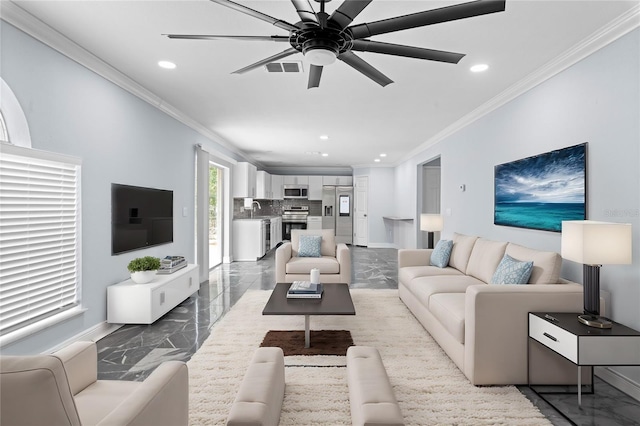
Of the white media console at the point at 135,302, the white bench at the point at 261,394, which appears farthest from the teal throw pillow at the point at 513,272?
the white media console at the point at 135,302

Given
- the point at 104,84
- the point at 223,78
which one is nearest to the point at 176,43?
the point at 223,78

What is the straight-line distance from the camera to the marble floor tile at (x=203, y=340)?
7.07 ft

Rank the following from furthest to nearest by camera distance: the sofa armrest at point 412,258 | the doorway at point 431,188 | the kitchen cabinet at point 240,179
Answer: the doorway at point 431,188, the kitchen cabinet at point 240,179, the sofa armrest at point 412,258

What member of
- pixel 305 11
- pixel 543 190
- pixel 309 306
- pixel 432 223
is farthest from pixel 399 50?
pixel 432 223

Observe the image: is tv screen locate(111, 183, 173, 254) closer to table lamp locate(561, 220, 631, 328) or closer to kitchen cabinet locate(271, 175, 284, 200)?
table lamp locate(561, 220, 631, 328)

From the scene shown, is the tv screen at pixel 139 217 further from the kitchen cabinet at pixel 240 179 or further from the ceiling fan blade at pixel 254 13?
the kitchen cabinet at pixel 240 179

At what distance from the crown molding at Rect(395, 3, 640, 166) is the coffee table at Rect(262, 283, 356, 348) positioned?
9.47ft

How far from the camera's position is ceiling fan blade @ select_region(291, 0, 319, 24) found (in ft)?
5.28

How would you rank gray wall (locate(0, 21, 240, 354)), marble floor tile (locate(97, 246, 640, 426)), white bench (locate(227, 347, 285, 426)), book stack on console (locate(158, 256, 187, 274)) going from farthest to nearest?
book stack on console (locate(158, 256, 187, 274)), gray wall (locate(0, 21, 240, 354)), marble floor tile (locate(97, 246, 640, 426)), white bench (locate(227, 347, 285, 426))

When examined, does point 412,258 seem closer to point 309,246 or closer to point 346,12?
point 309,246

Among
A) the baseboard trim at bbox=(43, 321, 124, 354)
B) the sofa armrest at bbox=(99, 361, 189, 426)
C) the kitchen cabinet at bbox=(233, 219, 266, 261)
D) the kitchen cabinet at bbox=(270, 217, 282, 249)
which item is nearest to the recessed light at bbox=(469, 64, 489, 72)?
the sofa armrest at bbox=(99, 361, 189, 426)

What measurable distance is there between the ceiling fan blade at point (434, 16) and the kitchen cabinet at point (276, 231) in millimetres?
7796

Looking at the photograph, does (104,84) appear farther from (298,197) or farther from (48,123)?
(298,197)

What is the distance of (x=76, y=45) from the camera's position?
9.56 feet
